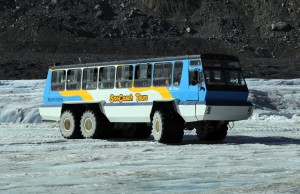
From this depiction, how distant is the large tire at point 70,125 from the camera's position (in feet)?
70.2

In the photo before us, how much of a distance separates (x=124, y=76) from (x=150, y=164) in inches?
262

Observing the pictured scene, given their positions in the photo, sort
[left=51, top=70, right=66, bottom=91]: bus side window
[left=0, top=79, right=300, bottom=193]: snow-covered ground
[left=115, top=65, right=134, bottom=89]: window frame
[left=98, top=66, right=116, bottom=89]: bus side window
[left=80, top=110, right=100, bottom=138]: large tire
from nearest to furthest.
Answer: [left=0, top=79, right=300, bottom=193]: snow-covered ground, [left=115, top=65, right=134, bottom=89]: window frame, [left=98, top=66, right=116, bottom=89]: bus side window, [left=80, top=110, right=100, bottom=138]: large tire, [left=51, top=70, right=66, bottom=91]: bus side window

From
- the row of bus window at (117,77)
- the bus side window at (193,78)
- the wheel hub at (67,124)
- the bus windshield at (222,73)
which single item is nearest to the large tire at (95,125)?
the wheel hub at (67,124)

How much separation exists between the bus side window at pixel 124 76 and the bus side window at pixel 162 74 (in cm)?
110

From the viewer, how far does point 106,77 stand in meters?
20.6

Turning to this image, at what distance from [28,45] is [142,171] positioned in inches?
4152

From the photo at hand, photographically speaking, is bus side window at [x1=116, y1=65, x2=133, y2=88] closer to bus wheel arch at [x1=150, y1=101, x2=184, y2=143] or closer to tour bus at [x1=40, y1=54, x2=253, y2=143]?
tour bus at [x1=40, y1=54, x2=253, y2=143]

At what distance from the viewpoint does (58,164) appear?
45.2 ft

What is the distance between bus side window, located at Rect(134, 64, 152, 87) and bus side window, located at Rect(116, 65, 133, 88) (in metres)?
0.26

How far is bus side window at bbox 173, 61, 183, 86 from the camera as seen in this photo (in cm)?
1839

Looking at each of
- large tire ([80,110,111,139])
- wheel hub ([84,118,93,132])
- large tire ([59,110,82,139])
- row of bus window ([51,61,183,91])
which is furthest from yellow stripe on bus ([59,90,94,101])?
wheel hub ([84,118,93,132])

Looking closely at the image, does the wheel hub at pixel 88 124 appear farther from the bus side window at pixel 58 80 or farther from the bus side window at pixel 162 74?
the bus side window at pixel 162 74

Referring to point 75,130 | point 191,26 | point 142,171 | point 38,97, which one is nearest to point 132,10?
point 191,26

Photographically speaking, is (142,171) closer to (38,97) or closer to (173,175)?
(173,175)
